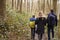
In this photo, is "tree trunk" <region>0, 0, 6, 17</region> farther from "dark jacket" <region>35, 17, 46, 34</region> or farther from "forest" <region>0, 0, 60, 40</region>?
"dark jacket" <region>35, 17, 46, 34</region>

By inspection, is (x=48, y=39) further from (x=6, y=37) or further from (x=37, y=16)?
(x=6, y=37)

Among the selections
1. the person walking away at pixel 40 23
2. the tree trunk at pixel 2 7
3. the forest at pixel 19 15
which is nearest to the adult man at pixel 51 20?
the person walking away at pixel 40 23

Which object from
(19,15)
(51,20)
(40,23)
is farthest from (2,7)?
(51,20)

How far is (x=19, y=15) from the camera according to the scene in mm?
8414

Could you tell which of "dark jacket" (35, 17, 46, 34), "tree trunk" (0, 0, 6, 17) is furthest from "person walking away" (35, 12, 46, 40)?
"tree trunk" (0, 0, 6, 17)

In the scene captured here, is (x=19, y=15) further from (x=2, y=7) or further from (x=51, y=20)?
(x=51, y=20)

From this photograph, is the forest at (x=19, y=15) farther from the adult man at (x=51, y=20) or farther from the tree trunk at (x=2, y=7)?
the adult man at (x=51, y=20)

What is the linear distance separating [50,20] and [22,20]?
1.17 m

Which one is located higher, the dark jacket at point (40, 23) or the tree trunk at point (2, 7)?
the tree trunk at point (2, 7)

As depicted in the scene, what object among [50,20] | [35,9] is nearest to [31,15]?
[35,9]

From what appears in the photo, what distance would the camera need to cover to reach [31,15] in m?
8.35

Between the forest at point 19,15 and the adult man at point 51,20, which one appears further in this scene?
the forest at point 19,15

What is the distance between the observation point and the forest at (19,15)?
805 centimetres

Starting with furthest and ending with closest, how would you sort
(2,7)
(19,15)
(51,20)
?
(19,15) < (2,7) < (51,20)
